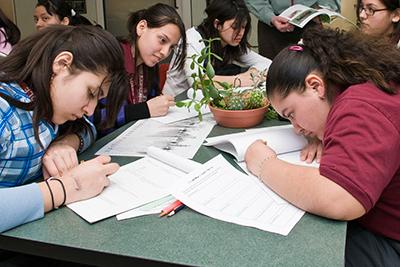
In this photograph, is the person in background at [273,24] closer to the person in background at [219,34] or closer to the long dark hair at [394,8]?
the person in background at [219,34]

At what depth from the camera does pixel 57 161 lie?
0.93 m

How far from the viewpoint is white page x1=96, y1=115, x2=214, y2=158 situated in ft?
3.55

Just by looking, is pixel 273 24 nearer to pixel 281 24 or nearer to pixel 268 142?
pixel 281 24

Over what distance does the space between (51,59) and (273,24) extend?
6.80 ft

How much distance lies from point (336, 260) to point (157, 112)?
1.12m

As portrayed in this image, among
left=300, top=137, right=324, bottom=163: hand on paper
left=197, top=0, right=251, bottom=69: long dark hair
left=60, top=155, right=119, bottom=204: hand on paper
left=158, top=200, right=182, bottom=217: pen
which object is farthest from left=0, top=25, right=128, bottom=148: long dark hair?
left=197, top=0, right=251, bottom=69: long dark hair

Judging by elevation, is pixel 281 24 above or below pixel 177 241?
above

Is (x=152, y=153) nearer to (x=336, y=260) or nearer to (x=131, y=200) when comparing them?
(x=131, y=200)

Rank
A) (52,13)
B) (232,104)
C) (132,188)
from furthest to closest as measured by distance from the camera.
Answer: (52,13), (232,104), (132,188)

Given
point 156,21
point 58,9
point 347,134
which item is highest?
point 58,9

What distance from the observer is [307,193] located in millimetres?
697

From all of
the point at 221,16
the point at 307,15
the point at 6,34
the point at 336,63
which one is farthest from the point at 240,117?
the point at 6,34

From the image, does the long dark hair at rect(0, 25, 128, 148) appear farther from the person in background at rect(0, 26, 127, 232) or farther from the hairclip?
the hairclip

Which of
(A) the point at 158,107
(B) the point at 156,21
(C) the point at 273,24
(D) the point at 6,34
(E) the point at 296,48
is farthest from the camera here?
(C) the point at 273,24
